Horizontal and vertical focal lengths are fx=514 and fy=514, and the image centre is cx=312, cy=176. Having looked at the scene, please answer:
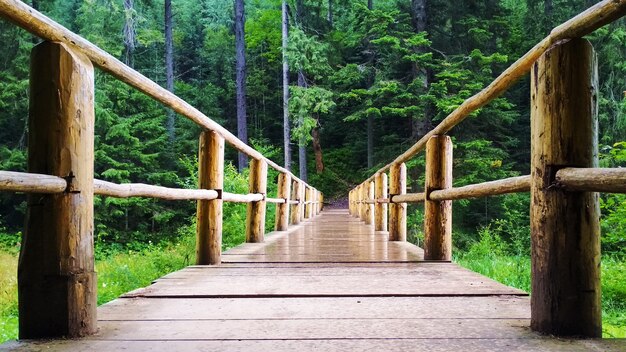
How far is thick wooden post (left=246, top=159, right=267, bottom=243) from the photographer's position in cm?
519

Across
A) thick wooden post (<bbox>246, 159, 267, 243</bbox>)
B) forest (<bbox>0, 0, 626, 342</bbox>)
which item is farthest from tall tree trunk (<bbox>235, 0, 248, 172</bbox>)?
thick wooden post (<bbox>246, 159, 267, 243</bbox>)

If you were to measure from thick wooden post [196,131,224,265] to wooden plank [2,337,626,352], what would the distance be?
1796 mm

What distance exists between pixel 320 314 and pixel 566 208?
951 millimetres

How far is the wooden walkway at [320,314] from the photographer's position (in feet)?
5.13

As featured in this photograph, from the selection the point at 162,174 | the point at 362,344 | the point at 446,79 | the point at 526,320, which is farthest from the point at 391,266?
the point at 162,174

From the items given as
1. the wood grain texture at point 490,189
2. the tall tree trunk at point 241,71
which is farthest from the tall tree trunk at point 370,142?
the wood grain texture at point 490,189

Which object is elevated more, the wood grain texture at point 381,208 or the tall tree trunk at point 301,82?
the tall tree trunk at point 301,82

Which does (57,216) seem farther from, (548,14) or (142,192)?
(548,14)

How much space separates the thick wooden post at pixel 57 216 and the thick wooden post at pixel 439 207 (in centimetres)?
254

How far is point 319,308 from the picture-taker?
209 cm

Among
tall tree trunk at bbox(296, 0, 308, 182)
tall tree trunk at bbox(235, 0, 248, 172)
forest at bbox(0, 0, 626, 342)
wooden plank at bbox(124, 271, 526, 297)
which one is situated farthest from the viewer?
tall tree trunk at bbox(296, 0, 308, 182)

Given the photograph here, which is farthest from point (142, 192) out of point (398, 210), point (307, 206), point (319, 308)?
point (307, 206)

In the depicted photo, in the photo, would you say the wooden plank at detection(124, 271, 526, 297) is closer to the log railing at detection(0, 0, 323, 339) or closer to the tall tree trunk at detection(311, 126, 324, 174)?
the log railing at detection(0, 0, 323, 339)

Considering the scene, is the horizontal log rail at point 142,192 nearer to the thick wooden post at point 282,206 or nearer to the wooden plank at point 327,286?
the wooden plank at point 327,286
